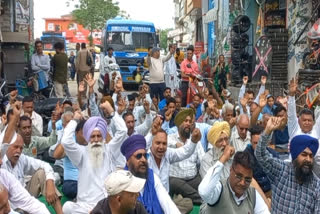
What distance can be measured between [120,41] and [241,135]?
1562 centimetres

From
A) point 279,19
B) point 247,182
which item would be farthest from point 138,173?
point 279,19

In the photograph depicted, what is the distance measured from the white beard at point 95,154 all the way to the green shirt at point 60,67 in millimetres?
8838

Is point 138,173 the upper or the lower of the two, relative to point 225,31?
Answer: lower

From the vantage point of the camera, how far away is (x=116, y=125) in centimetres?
625

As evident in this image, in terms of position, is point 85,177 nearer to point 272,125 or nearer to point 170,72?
point 272,125

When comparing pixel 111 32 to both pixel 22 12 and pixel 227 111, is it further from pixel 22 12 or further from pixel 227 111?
pixel 227 111

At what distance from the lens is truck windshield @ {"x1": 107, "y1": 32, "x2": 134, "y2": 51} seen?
22516mm

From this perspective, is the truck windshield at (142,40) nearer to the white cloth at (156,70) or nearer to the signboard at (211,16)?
the signboard at (211,16)

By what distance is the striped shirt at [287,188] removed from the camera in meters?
4.89

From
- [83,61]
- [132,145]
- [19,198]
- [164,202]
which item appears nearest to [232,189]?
[164,202]

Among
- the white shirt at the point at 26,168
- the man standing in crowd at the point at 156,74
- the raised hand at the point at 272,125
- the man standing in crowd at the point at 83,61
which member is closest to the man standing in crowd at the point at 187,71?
the man standing in crowd at the point at 156,74

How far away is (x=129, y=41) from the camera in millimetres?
22703

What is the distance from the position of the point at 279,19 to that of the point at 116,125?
1393 cm

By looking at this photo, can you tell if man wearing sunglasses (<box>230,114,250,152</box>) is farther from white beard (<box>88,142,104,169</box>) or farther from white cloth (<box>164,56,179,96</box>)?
white cloth (<box>164,56,179,96</box>)
